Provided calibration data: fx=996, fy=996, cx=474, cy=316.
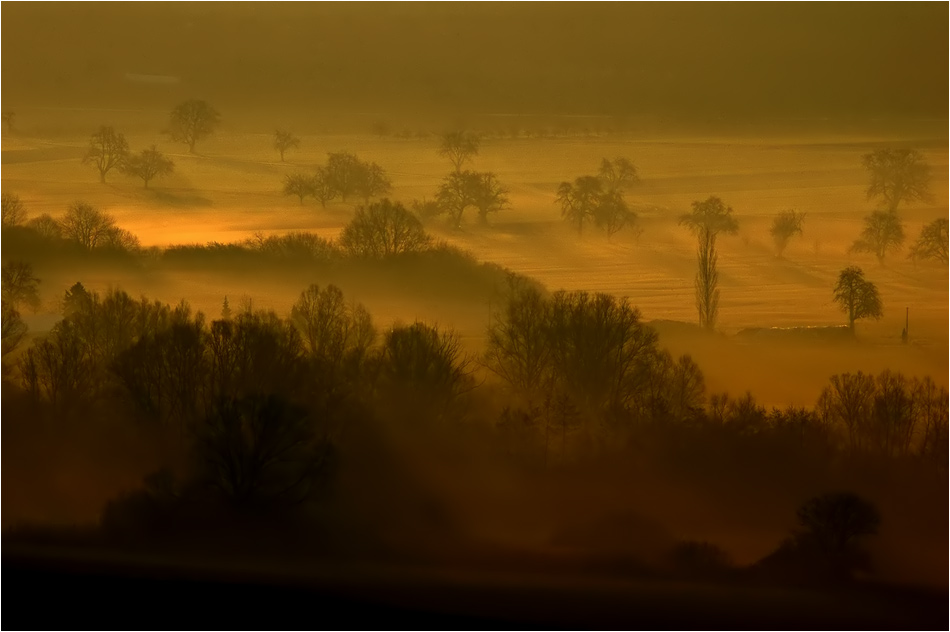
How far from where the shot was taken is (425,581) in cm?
646

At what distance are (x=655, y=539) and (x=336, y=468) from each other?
2157mm

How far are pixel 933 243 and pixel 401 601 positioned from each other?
169 inches

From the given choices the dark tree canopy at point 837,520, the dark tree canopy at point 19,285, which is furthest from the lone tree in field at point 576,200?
the dark tree canopy at point 19,285

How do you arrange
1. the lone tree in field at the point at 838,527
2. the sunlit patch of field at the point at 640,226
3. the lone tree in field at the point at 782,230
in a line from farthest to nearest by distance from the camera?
the lone tree in field at the point at 782,230 → the sunlit patch of field at the point at 640,226 → the lone tree in field at the point at 838,527

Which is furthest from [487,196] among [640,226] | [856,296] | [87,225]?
[87,225]

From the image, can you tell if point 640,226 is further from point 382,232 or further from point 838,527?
point 838,527

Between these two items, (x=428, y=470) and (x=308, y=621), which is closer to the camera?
(x=308, y=621)

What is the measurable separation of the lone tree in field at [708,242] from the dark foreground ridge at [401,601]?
1.97 metres

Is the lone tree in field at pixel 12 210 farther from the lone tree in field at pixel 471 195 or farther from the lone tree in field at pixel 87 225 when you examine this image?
the lone tree in field at pixel 471 195

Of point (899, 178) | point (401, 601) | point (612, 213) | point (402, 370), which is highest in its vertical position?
point (899, 178)

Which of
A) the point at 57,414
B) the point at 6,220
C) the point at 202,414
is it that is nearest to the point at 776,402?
the point at 202,414

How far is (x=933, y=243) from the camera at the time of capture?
22.2 ft

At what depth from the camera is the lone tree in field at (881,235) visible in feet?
22.4

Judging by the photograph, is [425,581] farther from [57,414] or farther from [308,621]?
[57,414]
